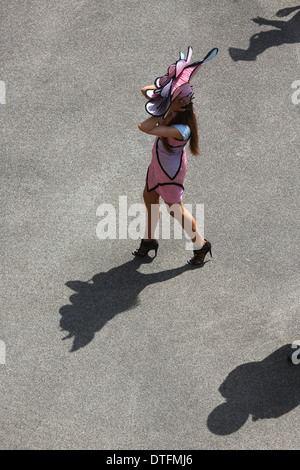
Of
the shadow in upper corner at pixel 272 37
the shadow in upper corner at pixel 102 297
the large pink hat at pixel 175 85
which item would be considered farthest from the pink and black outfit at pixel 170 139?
the shadow in upper corner at pixel 272 37

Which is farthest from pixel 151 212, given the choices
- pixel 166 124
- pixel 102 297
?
pixel 166 124

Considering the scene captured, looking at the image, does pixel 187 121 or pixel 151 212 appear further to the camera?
pixel 151 212

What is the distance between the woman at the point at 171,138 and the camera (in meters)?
5.39

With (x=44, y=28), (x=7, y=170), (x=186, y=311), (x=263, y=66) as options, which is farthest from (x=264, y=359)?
(x=44, y=28)

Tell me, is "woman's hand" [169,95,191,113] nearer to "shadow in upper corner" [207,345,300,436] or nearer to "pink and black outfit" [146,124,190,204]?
"pink and black outfit" [146,124,190,204]

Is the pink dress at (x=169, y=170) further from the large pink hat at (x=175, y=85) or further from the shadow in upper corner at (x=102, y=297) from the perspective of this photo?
the shadow in upper corner at (x=102, y=297)

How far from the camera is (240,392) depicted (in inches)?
233

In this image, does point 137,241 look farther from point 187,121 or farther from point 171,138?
point 187,121

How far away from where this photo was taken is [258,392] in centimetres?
591

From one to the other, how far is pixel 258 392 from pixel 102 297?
1.72 metres

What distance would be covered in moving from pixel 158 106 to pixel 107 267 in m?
1.88

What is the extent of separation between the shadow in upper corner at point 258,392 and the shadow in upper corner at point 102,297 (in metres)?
1.22

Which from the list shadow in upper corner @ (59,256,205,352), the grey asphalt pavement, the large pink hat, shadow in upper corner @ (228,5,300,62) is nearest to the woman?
the large pink hat

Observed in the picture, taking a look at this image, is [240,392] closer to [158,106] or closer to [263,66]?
[158,106]
